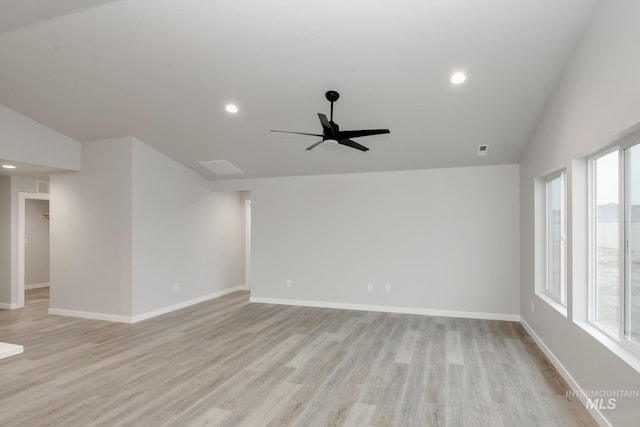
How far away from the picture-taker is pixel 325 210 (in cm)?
663

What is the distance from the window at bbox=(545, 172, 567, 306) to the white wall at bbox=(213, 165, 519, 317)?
1.14 m

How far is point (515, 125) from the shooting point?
15.1 feet

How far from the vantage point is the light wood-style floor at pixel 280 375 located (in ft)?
9.17

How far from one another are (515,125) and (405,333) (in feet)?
10.1

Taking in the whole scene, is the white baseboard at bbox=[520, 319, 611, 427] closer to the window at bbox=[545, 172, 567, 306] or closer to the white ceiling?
the window at bbox=[545, 172, 567, 306]

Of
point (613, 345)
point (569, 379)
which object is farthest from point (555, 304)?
point (613, 345)

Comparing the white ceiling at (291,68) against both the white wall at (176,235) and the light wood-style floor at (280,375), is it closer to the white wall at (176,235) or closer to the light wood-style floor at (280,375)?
the white wall at (176,235)

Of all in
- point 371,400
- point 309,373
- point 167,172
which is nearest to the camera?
point 371,400

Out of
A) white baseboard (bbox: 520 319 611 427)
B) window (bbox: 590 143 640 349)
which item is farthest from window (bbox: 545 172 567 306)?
window (bbox: 590 143 640 349)

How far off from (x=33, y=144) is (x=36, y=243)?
14.5 feet

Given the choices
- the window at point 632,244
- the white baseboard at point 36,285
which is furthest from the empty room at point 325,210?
the white baseboard at point 36,285

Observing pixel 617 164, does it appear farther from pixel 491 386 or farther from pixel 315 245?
pixel 315 245

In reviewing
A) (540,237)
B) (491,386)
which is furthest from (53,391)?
(540,237)

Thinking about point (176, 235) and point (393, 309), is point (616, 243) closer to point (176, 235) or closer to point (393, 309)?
point (393, 309)
